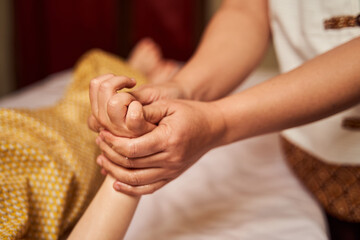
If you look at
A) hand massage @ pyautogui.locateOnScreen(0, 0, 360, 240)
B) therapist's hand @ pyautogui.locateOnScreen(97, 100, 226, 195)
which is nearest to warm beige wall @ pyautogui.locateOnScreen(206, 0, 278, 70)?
hand massage @ pyautogui.locateOnScreen(0, 0, 360, 240)

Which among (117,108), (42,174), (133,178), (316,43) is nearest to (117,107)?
(117,108)

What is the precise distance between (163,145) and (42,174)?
284 mm

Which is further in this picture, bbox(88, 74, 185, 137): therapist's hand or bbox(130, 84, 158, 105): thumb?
bbox(130, 84, 158, 105): thumb

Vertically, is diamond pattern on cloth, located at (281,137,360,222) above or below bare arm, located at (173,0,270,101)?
below

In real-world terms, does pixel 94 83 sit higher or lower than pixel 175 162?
higher

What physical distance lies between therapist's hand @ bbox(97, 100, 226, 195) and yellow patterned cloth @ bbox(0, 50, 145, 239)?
0.13 m

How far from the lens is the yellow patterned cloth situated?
1.97ft

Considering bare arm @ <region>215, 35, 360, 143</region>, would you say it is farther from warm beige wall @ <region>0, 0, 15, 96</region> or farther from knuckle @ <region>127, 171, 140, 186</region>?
warm beige wall @ <region>0, 0, 15, 96</region>

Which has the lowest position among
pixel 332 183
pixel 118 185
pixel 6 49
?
pixel 6 49

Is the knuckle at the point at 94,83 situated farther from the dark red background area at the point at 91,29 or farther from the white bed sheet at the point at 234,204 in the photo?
the dark red background area at the point at 91,29

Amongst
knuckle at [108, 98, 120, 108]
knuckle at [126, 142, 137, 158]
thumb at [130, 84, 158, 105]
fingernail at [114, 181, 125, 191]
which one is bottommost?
fingernail at [114, 181, 125, 191]

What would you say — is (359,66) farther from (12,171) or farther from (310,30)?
(12,171)

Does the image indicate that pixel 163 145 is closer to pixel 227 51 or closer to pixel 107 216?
pixel 107 216

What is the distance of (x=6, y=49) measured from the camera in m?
2.51
